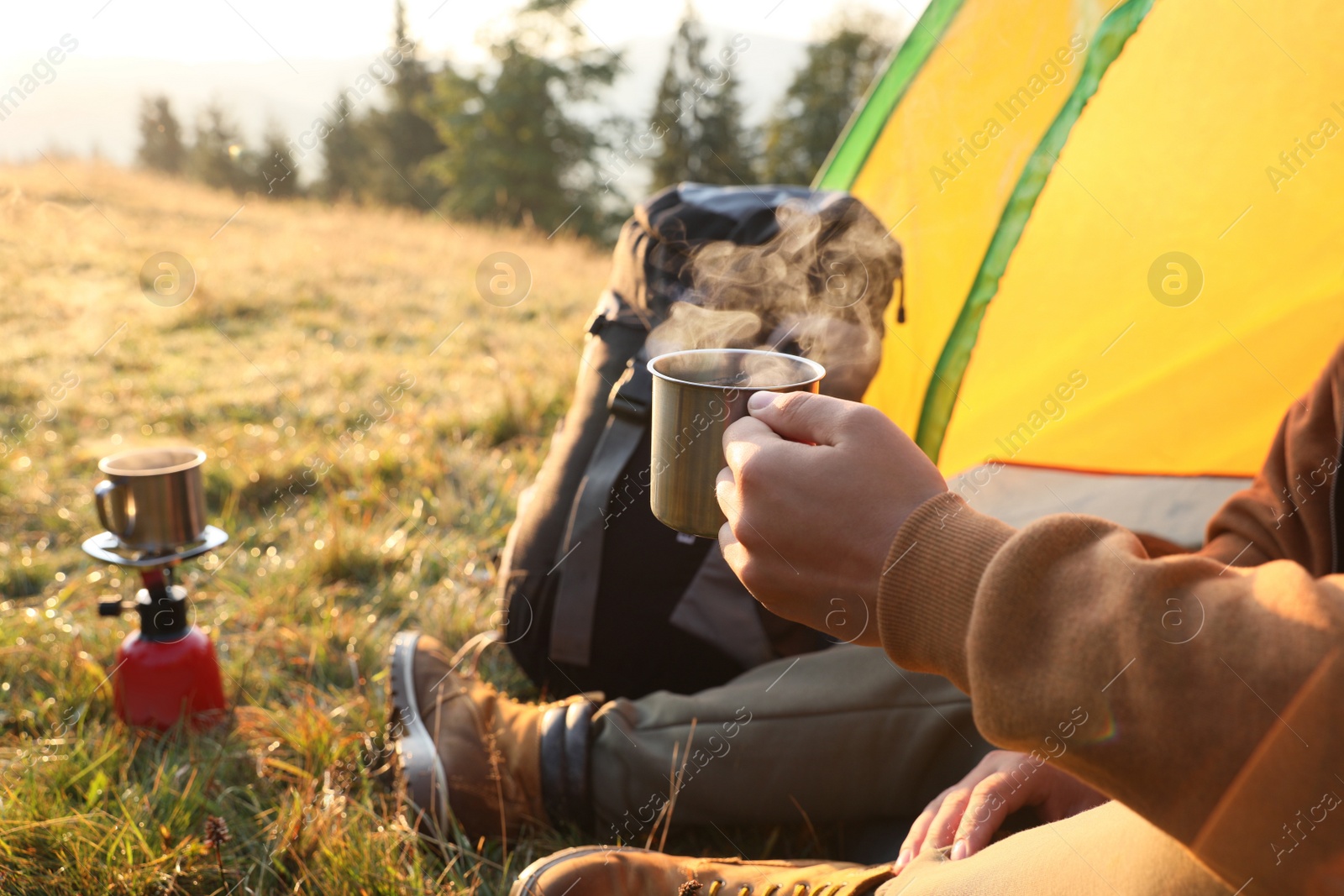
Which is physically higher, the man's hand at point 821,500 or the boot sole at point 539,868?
the man's hand at point 821,500

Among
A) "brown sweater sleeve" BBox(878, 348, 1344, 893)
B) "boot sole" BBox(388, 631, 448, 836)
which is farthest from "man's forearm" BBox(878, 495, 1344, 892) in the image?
"boot sole" BBox(388, 631, 448, 836)

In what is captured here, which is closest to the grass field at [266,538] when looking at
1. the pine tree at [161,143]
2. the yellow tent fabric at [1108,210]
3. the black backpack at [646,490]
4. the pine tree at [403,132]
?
the black backpack at [646,490]

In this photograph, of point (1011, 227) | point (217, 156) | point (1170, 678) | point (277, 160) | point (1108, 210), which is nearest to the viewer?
point (1170, 678)

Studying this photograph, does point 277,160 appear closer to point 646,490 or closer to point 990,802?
point 646,490

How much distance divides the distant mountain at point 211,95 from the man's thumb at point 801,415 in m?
3.05

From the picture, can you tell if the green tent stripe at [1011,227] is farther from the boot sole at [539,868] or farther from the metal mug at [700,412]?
the boot sole at [539,868]

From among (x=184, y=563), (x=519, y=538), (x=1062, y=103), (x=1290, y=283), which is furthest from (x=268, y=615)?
(x=1290, y=283)

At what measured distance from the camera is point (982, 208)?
1875 mm

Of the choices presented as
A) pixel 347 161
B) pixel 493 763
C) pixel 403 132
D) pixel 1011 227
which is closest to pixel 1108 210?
pixel 1011 227

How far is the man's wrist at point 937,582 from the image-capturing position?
28.5 inches

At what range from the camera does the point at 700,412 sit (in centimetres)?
92

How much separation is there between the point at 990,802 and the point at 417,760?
0.91 m

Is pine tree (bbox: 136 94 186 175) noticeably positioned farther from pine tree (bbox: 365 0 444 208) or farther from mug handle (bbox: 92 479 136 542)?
mug handle (bbox: 92 479 136 542)

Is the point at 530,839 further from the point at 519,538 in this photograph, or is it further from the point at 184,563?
the point at 184,563
